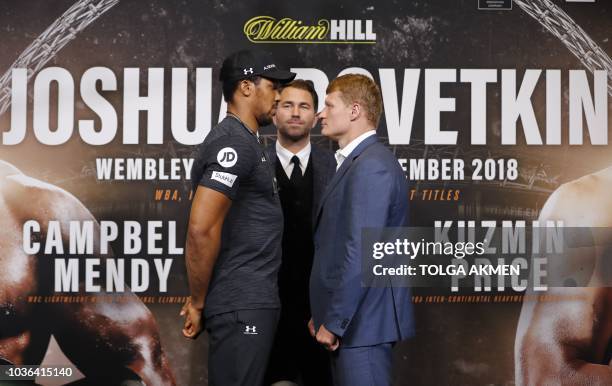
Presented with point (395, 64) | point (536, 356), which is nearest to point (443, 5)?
point (395, 64)

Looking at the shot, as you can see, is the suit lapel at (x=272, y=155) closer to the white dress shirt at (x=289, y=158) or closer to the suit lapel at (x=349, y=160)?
the white dress shirt at (x=289, y=158)

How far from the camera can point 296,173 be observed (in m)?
3.39

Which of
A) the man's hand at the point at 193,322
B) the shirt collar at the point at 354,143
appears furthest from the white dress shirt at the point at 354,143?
the man's hand at the point at 193,322

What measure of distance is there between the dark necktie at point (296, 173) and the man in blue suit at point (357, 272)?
0.70 meters

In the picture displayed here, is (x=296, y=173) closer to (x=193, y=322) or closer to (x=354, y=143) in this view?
(x=354, y=143)

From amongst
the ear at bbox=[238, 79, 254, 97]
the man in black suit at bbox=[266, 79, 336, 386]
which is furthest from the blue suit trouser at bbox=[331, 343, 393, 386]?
the ear at bbox=[238, 79, 254, 97]

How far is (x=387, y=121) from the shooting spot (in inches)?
154

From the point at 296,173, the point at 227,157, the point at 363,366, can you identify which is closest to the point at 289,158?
the point at 296,173

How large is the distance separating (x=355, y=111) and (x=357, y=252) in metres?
0.57

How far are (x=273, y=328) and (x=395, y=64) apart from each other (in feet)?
6.15

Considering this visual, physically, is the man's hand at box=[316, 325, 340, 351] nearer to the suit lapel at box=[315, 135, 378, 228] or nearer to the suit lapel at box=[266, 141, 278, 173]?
the suit lapel at box=[315, 135, 378, 228]

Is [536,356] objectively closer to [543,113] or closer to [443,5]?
[543,113]

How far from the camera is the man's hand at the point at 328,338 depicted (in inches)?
98.4

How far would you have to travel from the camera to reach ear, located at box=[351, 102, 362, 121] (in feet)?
8.86
